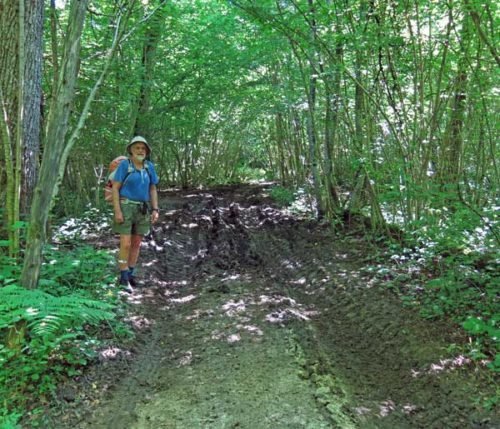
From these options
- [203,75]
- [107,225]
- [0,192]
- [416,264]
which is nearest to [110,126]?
[107,225]

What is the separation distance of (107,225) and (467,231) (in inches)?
244

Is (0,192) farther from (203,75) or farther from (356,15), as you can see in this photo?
(203,75)

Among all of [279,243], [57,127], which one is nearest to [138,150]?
[57,127]

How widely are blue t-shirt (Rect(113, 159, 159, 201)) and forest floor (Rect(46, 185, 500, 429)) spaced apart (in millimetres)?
1139

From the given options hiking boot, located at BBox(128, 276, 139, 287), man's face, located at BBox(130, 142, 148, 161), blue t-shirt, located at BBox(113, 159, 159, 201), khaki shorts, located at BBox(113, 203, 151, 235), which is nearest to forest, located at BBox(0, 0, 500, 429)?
hiking boot, located at BBox(128, 276, 139, 287)

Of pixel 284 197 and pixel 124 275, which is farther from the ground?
pixel 284 197

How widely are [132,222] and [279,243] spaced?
128 inches

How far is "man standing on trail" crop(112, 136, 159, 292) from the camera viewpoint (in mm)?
5480

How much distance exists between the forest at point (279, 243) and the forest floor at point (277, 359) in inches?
0.8

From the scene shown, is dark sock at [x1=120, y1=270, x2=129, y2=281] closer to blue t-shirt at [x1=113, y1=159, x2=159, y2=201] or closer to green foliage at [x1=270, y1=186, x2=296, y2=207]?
blue t-shirt at [x1=113, y1=159, x2=159, y2=201]

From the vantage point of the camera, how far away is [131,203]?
561 cm

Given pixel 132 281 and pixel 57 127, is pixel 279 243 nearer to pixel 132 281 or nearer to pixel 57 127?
pixel 132 281

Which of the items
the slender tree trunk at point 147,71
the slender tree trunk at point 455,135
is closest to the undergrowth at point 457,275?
the slender tree trunk at point 455,135

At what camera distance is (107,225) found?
8.82m
